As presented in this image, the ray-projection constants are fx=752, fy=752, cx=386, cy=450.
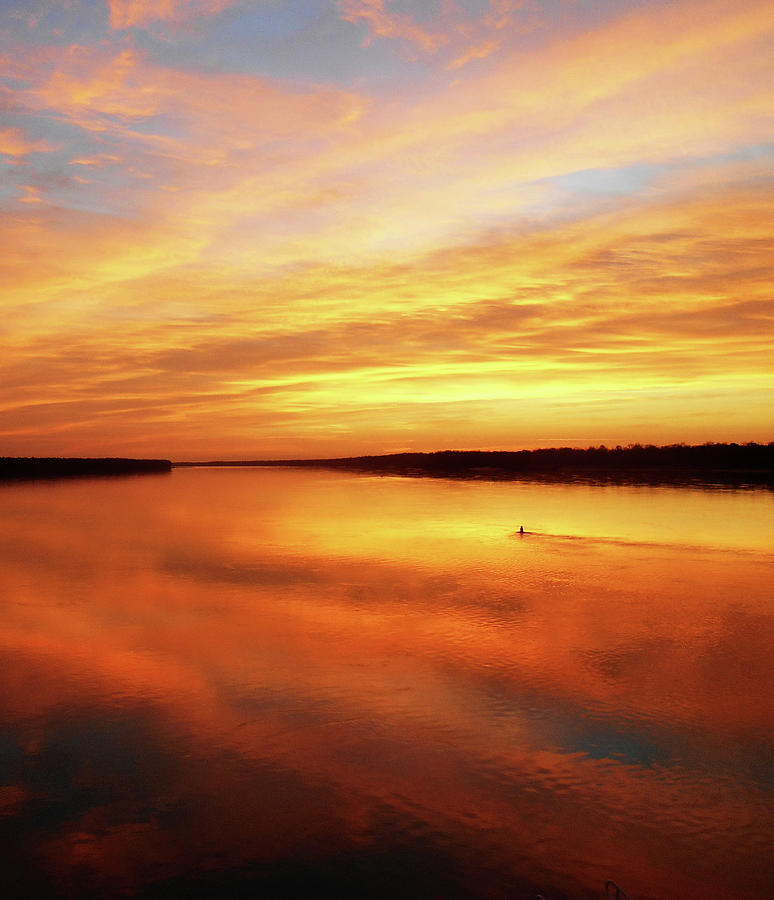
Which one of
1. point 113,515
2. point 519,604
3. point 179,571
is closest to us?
point 519,604

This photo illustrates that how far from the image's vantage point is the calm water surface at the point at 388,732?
640 centimetres

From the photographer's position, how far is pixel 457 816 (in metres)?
7.15

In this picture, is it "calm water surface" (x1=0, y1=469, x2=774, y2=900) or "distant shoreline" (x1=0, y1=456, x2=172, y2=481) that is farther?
"distant shoreline" (x1=0, y1=456, x2=172, y2=481)

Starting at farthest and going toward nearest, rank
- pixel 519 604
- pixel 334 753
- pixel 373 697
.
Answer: pixel 519 604 < pixel 373 697 < pixel 334 753

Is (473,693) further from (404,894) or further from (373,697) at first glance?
(404,894)

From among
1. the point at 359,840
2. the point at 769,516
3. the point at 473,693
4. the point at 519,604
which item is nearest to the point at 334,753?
the point at 359,840

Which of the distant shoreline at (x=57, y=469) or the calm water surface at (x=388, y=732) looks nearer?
the calm water surface at (x=388, y=732)

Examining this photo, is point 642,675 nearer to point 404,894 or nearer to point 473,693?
point 473,693

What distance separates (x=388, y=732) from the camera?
9.13m

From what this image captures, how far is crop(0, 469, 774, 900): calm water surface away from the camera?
6.40 m

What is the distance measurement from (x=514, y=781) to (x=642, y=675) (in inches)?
170

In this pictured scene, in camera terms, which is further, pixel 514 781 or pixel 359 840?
pixel 514 781

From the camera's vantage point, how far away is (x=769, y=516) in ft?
110

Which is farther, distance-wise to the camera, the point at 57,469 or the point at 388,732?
the point at 57,469
